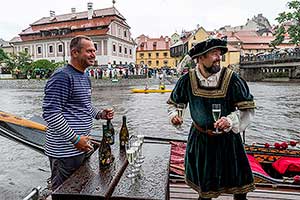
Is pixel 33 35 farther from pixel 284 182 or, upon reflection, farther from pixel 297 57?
pixel 284 182

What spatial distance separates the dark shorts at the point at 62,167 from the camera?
102 inches

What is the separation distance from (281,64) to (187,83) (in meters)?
42.9

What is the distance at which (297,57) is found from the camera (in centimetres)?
3947

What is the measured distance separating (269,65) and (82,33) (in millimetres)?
26676

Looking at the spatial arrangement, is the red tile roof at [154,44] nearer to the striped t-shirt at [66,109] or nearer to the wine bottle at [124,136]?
the wine bottle at [124,136]

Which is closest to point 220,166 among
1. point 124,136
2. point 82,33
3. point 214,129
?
point 214,129

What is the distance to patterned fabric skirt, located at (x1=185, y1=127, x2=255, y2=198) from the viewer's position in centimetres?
242

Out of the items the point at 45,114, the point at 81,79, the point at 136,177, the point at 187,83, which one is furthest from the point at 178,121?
the point at 45,114

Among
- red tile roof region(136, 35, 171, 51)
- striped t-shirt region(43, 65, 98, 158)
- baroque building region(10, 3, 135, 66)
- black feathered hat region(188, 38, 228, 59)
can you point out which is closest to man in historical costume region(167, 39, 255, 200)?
black feathered hat region(188, 38, 228, 59)

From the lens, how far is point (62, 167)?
260cm

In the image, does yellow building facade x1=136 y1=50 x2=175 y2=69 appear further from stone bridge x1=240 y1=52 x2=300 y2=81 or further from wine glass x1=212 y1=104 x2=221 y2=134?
wine glass x1=212 y1=104 x2=221 y2=134

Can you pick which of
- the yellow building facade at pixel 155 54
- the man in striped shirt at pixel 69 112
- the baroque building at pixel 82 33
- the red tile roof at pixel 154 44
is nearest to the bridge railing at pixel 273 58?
the baroque building at pixel 82 33

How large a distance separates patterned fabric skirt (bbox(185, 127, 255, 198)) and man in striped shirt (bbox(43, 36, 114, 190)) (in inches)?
33.1

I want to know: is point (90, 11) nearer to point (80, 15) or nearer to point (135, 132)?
point (80, 15)
